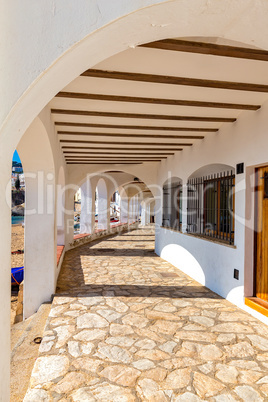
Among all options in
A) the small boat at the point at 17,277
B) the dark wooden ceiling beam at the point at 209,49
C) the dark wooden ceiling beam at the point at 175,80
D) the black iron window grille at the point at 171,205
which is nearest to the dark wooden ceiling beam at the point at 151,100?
the dark wooden ceiling beam at the point at 175,80

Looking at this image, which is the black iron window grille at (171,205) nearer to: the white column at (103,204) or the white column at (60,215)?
the white column at (60,215)

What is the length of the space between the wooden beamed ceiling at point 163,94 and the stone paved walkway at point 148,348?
3.24 meters

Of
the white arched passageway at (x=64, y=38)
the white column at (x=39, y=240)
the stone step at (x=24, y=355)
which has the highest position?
the white arched passageway at (x=64, y=38)

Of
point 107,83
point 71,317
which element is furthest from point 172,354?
point 107,83

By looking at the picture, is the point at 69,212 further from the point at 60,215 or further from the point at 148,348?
the point at 148,348

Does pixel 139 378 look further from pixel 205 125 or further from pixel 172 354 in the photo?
pixel 205 125

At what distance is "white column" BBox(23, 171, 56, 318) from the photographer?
5.04m

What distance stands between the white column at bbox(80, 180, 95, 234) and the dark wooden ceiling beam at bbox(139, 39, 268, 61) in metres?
10.4

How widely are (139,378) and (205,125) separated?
4514 mm

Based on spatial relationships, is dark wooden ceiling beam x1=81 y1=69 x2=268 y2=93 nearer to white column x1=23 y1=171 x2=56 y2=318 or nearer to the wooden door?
the wooden door

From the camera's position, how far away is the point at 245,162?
14.7 ft

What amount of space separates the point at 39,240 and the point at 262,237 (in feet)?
13.2

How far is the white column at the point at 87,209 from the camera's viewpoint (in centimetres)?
1267

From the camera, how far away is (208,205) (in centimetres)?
696
